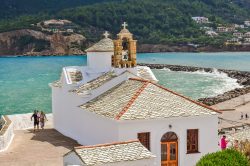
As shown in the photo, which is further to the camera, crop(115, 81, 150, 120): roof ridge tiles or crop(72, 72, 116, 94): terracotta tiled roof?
crop(72, 72, 116, 94): terracotta tiled roof

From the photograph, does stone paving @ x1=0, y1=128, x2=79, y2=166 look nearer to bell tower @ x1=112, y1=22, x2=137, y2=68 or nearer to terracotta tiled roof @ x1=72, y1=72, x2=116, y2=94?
terracotta tiled roof @ x1=72, y1=72, x2=116, y2=94

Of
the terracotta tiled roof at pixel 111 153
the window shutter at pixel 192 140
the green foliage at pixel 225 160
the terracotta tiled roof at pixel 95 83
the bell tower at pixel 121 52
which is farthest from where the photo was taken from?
the bell tower at pixel 121 52

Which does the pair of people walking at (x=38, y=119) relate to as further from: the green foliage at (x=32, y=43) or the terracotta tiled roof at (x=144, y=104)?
the green foliage at (x=32, y=43)

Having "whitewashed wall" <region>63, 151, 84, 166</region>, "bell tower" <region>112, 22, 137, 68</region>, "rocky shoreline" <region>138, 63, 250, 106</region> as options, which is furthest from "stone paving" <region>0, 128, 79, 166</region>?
"rocky shoreline" <region>138, 63, 250, 106</region>

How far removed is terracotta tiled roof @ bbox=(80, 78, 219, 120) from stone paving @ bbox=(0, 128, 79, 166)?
2.33 m

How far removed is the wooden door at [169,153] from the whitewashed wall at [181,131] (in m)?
0.15

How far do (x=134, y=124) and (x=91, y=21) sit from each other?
18186 cm

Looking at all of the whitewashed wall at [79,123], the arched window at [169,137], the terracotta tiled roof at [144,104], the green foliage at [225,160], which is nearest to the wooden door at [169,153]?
A: the arched window at [169,137]

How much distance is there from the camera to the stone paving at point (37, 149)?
1912cm

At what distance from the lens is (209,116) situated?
62.1ft

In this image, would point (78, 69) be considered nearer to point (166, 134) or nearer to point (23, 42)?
point (166, 134)

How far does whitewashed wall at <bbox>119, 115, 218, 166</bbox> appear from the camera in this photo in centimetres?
1805

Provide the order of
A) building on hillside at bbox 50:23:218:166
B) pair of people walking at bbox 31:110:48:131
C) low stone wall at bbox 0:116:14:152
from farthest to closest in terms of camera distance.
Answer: pair of people walking at bbox 31:110:48:131, low stone wall at bbox 0:116:14:152, building on hillside at bbox 50:23:218:166

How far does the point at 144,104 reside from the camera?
739 inches
